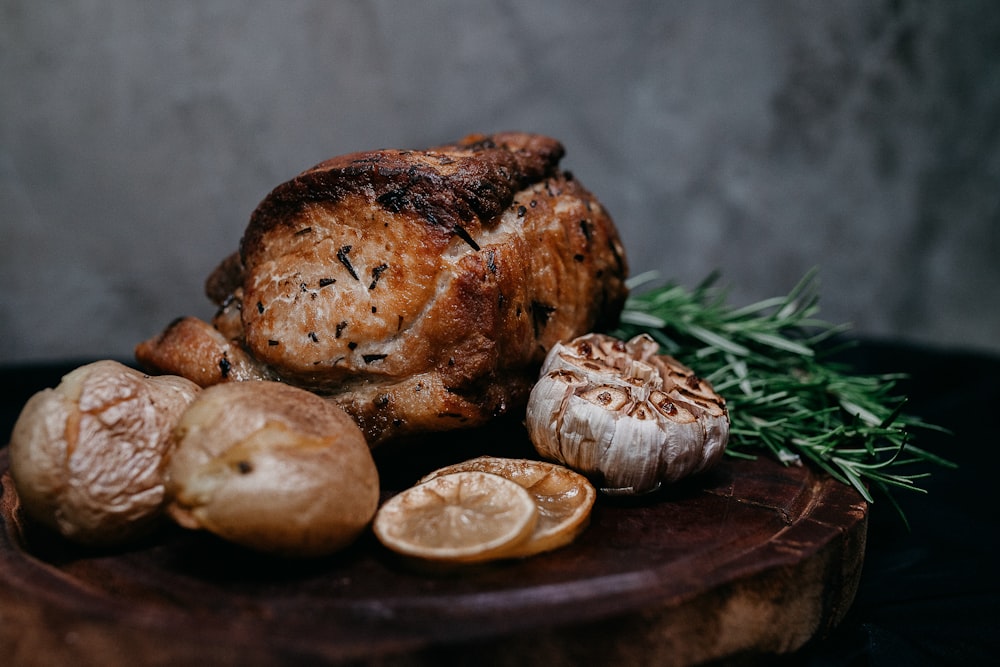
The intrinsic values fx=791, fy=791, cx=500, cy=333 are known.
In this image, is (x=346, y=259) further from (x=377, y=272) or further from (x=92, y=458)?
(x=92, y=458)

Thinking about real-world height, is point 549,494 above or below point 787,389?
above

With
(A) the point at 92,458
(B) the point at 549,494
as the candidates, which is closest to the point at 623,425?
(B) the point at 549,494

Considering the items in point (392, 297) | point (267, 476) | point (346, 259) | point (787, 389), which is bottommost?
point (787, 389)

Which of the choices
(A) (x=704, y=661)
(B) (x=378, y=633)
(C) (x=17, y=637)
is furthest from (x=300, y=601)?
(A) (x=704, y=661)

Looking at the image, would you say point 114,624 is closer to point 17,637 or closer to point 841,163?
point 17,637

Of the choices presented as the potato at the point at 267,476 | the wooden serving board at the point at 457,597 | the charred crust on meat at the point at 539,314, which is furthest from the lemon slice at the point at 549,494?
the charred crust on meat at the point at 539,314

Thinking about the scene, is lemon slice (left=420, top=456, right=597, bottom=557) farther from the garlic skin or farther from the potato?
the potato

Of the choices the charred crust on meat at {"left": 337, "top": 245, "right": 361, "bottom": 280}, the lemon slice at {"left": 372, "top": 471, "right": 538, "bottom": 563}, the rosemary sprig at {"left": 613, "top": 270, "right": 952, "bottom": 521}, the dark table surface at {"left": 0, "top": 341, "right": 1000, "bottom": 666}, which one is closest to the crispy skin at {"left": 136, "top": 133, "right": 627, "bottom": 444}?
the charred crust on meat at {"left": 337, "top": 245, "right": 361, "bottom": 280}
